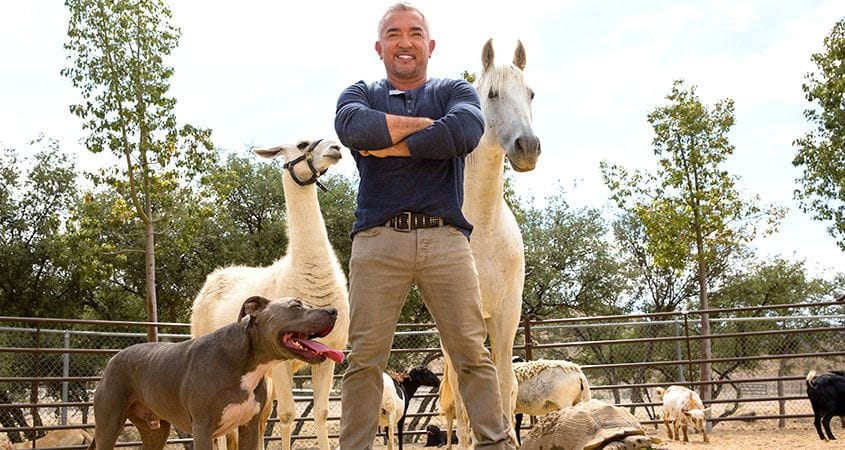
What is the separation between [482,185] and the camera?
4738mm

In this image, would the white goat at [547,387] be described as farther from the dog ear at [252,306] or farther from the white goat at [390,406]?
the dog ear at [252,306]

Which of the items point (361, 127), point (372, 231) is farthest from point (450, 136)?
point (372, 231)

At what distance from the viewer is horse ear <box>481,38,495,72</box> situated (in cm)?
457

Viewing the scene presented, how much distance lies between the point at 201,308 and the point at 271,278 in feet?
4.11

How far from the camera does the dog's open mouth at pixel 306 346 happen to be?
13.7 ft

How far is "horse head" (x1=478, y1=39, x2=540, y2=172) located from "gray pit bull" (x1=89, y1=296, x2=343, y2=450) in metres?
1.24

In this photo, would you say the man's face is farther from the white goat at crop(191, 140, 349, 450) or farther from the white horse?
the white goat at crop(191, 140, 349, 450)

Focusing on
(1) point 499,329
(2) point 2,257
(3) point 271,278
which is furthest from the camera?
(2) point 2,257

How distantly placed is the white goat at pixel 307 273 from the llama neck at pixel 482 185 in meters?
1.76

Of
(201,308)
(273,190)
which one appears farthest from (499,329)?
(273,190)

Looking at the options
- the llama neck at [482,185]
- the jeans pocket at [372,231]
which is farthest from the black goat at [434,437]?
the jeans pocket at [372,231]

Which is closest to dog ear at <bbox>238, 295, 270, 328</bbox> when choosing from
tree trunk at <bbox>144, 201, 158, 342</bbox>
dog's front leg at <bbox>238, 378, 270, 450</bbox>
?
dog's front leg at <bbox>238, 378, 270, 450</bbox>

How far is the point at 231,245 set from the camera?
21609 millimetres

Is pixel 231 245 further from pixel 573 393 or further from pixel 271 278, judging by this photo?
pixel 271 278
